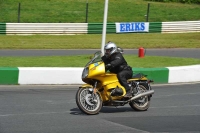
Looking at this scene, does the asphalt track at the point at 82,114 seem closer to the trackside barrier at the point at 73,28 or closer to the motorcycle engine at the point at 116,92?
the motorcycle engine at the point at 116,92

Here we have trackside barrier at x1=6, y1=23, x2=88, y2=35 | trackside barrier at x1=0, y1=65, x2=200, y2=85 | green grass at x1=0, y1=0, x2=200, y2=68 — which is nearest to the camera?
trackside barrier at x1=0, y1=65, x2=200, y2=85

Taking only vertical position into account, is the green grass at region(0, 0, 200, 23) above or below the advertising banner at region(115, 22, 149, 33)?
above

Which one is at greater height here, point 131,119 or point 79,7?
point 79,7

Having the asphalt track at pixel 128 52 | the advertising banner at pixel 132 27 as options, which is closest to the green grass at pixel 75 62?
the asphalt track at pixel 128 52

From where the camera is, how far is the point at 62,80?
51.0 ft

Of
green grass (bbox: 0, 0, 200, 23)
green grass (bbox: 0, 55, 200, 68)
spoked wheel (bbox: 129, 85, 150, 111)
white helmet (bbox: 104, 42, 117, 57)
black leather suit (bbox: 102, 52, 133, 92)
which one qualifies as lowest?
spoked wheel (bbox: 129, 85, 150, 111)

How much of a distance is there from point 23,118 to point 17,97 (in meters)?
2.73

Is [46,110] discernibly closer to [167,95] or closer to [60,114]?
[60,114]

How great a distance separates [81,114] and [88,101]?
32 cm

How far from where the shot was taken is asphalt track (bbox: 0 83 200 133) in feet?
31.2

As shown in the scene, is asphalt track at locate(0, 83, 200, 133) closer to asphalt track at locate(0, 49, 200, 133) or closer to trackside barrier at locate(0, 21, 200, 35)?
asphalt track at locate(0, 49, 200, 133)

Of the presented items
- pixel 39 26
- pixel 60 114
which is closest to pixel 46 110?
pixel 60 114

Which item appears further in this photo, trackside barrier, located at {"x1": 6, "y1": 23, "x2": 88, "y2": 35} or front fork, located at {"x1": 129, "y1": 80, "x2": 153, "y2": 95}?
trackside barrier, located at {"x1": 6, "y1": 23, "x2": 88, "y2": 35}

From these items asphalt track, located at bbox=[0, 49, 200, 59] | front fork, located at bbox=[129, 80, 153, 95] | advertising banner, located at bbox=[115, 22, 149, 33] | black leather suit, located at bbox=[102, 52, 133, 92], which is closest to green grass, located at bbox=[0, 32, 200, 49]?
advertising banner, located at bbox=[115, 22, 149, 33]
